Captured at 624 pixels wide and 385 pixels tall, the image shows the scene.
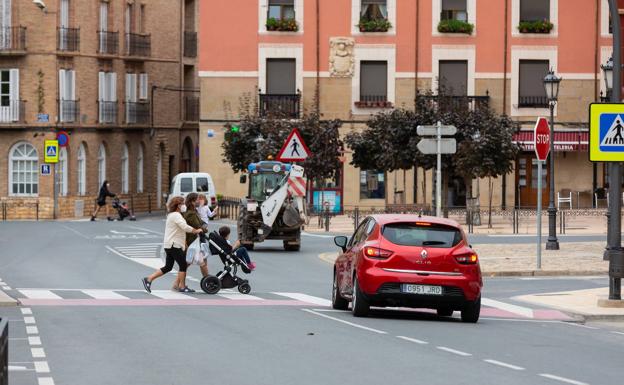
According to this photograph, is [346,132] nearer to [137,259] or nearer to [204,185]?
[204,185]

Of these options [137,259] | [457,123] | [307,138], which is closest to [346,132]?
[307,138]

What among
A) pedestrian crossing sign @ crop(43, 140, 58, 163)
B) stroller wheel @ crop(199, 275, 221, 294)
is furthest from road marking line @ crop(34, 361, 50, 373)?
pedestrian crossing sign @ crop(43, 140, 58, 163)

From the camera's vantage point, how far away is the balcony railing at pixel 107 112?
7286cm

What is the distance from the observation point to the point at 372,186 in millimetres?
63531

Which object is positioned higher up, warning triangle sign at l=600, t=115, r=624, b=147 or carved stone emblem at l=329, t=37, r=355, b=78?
carved stone emblem at l=329, t=37, r=355, b=78

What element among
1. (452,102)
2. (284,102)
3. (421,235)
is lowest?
(421,235)

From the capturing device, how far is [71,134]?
70375 millimetres

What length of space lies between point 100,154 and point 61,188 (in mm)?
3680

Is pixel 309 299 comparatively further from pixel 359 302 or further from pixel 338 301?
pixel 359 302

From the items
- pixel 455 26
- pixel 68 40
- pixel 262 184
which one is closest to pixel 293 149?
pixel 262 184

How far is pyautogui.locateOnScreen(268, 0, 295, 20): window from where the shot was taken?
208ft

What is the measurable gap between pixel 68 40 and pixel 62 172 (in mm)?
6036

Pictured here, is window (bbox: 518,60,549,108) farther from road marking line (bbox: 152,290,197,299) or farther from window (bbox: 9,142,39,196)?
road marking line (bbox: 152,290,197,299)

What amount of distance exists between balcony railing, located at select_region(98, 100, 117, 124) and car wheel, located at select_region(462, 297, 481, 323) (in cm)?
5339
